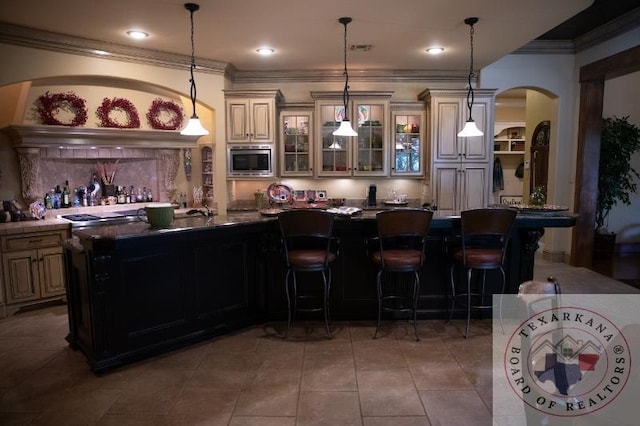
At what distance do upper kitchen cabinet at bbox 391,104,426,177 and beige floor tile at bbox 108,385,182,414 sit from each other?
417 cm

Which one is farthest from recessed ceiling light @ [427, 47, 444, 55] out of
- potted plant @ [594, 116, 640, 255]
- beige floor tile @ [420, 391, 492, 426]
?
beige floor tile @ [420, 391, 492, 426]

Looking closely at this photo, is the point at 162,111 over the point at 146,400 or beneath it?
over

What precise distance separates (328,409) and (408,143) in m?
4.26

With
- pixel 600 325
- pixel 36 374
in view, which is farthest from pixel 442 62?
pixel 36 374

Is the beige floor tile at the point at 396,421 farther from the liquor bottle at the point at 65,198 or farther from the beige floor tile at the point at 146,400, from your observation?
the liquor bottle at the point at 65,198

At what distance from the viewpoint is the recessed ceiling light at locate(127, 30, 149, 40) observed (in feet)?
14.3

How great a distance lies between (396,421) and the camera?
2.47 meters

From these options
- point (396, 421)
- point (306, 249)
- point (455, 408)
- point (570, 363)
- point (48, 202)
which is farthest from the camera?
point (48, 202)

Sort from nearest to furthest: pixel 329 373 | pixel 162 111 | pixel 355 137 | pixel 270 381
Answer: pixel 270 381, pixel 329 373, pixel 162 111, pixel 355 137

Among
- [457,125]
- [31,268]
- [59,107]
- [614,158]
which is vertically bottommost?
[31,268]

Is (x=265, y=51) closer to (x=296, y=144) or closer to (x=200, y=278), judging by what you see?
(x=296, y=144)

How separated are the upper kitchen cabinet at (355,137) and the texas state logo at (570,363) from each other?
181 inches

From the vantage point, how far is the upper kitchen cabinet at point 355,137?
5891mm

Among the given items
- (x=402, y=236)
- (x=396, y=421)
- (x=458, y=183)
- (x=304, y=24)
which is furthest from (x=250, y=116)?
(x=396, y=421)
